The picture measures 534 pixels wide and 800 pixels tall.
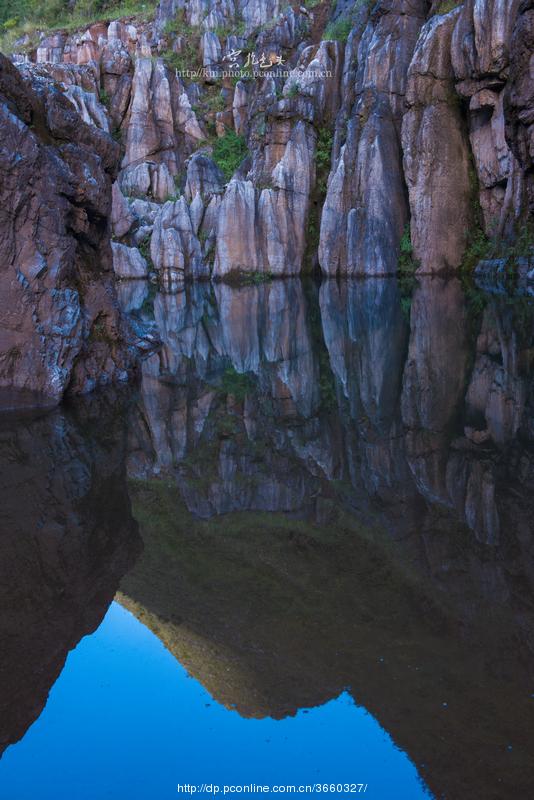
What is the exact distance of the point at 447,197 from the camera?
26969 millimetres

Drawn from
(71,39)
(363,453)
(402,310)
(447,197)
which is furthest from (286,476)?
(71,39)

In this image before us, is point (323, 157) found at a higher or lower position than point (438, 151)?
higher

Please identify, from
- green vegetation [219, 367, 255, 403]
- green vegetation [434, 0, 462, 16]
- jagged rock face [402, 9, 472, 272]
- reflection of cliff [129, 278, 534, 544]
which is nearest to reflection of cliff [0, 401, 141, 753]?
reflection of cliff [129, 278, 534, 544]

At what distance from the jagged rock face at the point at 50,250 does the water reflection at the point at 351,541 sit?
1.26 meters

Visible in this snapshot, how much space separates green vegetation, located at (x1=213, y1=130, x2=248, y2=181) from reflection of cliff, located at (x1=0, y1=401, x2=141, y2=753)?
125 feet

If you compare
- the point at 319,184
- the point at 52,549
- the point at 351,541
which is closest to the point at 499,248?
the point at 319,184

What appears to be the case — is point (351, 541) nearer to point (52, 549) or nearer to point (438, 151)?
point (52, 549)

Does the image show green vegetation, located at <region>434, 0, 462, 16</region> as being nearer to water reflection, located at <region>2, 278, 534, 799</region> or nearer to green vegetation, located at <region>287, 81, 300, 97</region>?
green vegetation, located at <region>287, 81, 300, 97</region>

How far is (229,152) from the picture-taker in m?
43.8

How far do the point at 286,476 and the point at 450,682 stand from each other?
3166 millimetres

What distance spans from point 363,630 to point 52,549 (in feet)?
7.46

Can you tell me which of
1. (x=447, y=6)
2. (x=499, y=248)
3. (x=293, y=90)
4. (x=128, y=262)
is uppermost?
(x=447, y=6)

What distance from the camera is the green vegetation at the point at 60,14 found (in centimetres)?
5341

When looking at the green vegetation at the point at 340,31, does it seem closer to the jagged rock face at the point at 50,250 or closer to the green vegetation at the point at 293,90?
the green vegetation at the point at 293,90
